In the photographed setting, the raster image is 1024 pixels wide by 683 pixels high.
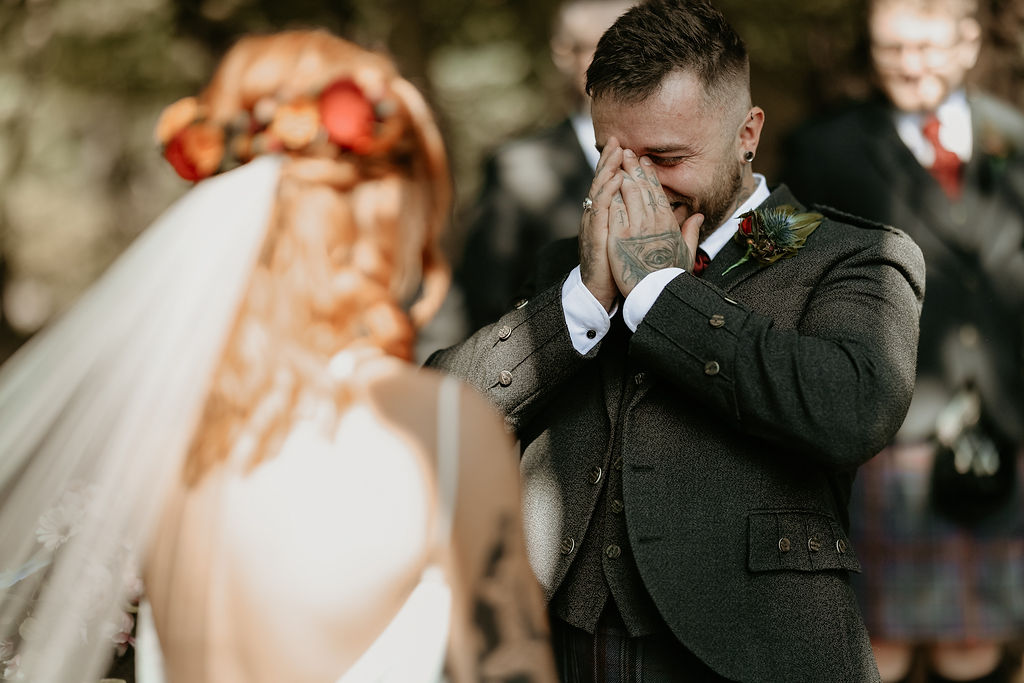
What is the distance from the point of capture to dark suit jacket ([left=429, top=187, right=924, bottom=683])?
1.73 meters

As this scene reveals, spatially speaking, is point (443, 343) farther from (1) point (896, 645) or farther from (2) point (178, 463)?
(2) point (178, 463)

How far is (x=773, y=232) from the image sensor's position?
1904 millimetres

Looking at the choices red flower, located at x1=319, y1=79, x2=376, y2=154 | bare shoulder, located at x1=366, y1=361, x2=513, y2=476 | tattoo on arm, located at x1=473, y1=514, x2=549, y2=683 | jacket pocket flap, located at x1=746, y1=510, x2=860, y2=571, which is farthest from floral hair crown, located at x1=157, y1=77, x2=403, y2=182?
jacket pocket flap, located at x1=746, y1=510, x2=860, y2=571

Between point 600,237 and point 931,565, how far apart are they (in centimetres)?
199

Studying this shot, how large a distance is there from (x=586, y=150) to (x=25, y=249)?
2.86m

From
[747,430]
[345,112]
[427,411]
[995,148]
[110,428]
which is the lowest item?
[995,148]

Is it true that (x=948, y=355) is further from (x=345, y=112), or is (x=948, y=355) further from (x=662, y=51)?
(x=345, y=112)

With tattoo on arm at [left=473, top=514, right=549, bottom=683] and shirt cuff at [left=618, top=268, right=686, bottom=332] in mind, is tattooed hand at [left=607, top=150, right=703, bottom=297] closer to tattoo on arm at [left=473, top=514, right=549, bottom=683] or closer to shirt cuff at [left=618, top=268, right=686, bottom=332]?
shirt cuff at [left=618, top=268, right=686, bottom=332]

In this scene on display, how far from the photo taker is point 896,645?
3396 mm

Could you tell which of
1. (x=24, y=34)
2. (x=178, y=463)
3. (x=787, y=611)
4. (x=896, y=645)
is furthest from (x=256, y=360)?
(x=24, y=34)

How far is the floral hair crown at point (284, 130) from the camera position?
157 cm

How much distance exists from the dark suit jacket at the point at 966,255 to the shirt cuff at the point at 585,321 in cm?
168

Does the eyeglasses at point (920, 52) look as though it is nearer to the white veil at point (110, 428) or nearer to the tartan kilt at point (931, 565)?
the tartan kilt at point (931, 565)

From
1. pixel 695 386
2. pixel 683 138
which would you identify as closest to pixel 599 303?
pixel 695 386
